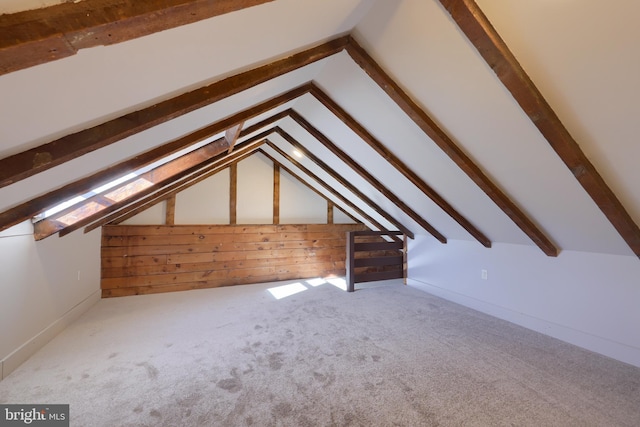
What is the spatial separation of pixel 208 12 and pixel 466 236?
12.6ft

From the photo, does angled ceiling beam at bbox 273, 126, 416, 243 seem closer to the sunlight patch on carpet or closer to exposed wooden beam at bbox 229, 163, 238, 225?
exposed wooden beam at bbox 229, 163, 238, 225

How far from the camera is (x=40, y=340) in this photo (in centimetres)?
257

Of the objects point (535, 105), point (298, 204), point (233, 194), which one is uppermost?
point (535, 105)

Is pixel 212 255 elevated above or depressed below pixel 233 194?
below

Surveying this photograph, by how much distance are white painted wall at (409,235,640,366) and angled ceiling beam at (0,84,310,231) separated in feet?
10.4

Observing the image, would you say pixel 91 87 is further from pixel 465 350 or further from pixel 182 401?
pixel 465 350

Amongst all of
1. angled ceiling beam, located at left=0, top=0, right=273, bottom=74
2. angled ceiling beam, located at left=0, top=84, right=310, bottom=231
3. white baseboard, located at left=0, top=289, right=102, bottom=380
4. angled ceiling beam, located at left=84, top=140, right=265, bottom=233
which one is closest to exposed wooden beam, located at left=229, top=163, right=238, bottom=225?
angled ceiling beam, located at left=84, top=140, right=265, bottom=233

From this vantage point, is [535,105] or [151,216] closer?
[535,105]

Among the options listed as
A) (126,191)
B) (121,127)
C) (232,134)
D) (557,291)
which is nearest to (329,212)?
(232,134)

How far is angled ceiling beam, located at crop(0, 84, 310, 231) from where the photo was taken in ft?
5.94

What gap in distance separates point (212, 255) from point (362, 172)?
9.76 feet

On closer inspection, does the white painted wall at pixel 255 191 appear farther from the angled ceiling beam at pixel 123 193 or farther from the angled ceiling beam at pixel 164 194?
the angled ceiling beam at pixel 123 193

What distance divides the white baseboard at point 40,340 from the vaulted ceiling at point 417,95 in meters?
1.27

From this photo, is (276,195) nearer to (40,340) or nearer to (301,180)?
(301,180)
